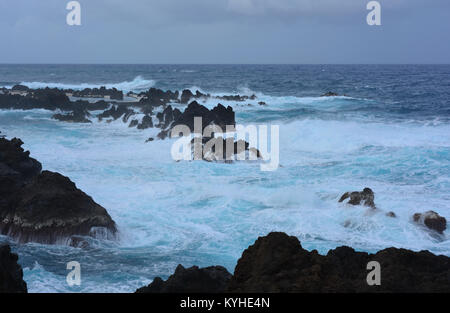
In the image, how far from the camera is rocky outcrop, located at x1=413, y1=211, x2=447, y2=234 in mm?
11156

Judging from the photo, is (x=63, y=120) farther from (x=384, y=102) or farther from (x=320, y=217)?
(x=384, y=102)

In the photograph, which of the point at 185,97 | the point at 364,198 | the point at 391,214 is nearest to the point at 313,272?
the point at 391,214

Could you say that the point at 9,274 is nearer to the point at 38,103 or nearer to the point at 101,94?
the point at 38,103

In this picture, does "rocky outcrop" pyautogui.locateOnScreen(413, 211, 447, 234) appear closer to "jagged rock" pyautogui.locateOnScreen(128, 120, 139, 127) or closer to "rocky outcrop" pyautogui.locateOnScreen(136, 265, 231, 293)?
"rocky outcrop" pyautogui.locateOnScreen(136, 265, 231, 293)

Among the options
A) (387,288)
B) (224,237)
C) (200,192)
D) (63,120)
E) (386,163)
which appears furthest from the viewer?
(63,120)

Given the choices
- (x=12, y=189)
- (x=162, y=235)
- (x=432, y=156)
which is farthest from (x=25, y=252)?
(x=432, y=156)

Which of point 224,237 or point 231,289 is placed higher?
point 231,289

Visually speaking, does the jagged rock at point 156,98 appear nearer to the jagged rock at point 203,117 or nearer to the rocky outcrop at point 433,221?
the jagged rock at point 203,117

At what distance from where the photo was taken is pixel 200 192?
14453mm

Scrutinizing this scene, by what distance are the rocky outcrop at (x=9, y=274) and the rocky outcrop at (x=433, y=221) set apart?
29.7 feet

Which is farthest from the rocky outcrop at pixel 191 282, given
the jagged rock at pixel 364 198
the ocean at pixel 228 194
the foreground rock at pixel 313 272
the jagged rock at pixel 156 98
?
the jagged rock at pixel 156 98

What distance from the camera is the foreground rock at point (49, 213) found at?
10.2 m

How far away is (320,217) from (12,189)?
7633 millimetres

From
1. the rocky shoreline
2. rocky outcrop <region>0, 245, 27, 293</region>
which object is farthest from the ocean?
the rocky shoreline
